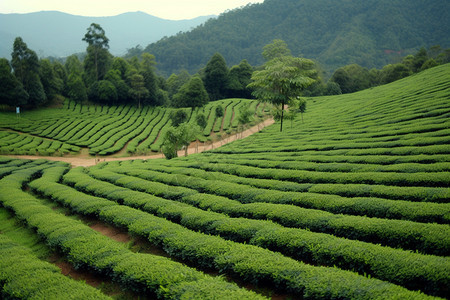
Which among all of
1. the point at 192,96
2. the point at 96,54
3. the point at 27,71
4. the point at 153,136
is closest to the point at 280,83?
the point at 153,136

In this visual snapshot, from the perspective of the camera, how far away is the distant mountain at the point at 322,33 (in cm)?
12697

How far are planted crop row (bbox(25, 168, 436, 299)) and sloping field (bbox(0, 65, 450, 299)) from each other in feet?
0.09

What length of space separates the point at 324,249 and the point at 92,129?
165ft

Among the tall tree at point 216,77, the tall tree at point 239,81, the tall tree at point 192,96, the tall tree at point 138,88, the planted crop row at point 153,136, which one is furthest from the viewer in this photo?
the tall tree at point 239,81

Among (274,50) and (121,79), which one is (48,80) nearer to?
(121,79)

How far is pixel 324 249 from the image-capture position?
22.7ft

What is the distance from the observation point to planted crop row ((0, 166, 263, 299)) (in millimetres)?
5863

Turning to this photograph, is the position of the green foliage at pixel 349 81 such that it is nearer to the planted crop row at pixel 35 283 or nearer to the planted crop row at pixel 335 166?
the planted crop row at pixel 335 166

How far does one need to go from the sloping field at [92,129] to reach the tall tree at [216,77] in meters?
17.3

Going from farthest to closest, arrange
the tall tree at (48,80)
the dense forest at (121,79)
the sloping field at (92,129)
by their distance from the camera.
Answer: the tall tree at (48,80), the dense forest at (121,79), the sloping field at (92,129)

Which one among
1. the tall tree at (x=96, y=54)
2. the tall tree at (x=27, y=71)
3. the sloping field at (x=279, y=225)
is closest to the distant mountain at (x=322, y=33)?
the tall tree at (x=96, y=54)

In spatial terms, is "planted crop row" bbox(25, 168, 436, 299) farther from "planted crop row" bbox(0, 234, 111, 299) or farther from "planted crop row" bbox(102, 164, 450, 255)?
"planted crop row" bbox(0, 234, 111, 299)

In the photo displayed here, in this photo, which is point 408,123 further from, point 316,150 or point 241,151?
point 241,151

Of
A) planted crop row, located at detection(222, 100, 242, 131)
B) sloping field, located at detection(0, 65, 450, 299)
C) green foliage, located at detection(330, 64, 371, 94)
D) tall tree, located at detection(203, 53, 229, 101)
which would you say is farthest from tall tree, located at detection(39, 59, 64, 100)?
green foliage, located at detection(330, 64, 371, 94)
